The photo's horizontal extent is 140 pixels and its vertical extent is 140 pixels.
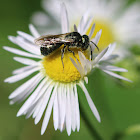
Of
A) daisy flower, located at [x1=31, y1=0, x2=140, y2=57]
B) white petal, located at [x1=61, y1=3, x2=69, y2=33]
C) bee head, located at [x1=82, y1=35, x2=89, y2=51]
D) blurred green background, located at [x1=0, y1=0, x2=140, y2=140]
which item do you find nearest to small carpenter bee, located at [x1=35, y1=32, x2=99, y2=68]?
bee head, located at [x1=82, y1=35, x2=89, y2=51]

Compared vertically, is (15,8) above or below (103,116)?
above

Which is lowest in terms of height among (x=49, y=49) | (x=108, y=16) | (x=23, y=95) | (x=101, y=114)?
(x=101, y=114)

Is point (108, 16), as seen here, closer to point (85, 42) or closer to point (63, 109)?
point (85, 42)

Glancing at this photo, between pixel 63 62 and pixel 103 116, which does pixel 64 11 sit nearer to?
pixel 63 62

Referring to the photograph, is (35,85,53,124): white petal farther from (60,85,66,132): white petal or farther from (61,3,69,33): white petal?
(61,3,69,33): white petal

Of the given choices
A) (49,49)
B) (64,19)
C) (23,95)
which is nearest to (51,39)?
(49,49)

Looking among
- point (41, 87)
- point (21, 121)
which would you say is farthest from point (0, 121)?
point (41, 87)
